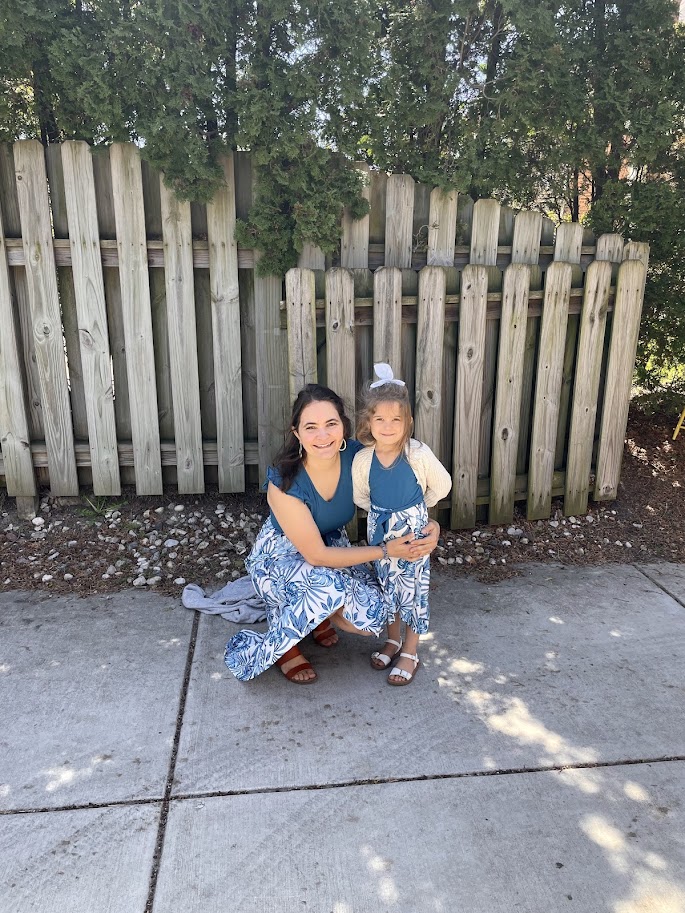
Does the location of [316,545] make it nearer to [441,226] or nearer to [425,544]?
[425,544]

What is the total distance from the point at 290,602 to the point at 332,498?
1.57 ft

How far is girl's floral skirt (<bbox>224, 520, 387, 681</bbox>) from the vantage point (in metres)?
2.90

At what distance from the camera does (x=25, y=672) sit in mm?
3027

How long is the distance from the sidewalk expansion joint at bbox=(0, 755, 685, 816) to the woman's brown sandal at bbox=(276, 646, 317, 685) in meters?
0.59

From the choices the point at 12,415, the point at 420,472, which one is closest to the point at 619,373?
the point at 420,472

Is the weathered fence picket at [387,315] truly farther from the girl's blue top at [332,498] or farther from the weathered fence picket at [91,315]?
the weathered fence picket at [91,315]

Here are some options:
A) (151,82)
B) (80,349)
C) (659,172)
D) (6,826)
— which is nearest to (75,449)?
(80,349)

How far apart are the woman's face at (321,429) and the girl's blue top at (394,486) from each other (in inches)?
8.0

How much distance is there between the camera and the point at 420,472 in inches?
122

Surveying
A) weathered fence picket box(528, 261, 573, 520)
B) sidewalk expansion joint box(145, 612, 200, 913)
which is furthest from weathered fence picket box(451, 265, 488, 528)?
sidewalk expansion joint box(145, 612, 200, 913)

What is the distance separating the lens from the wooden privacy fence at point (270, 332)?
3.84m

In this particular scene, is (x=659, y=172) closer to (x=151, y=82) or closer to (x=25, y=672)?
(x=151, y=82)

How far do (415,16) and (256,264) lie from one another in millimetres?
1456

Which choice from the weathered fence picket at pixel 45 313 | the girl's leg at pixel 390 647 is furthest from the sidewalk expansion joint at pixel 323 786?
the weathered fence picket at pixel 45 313
